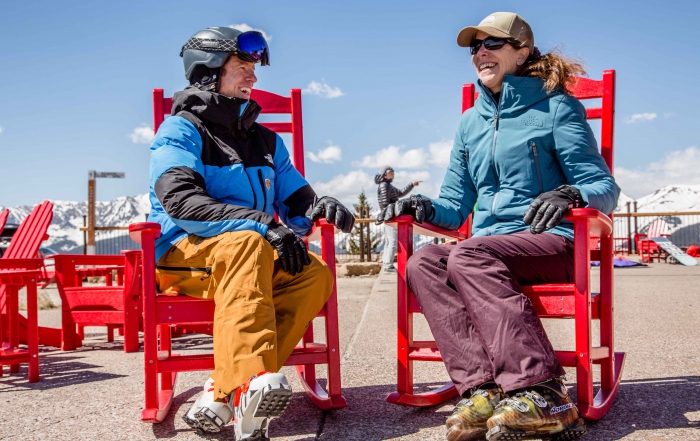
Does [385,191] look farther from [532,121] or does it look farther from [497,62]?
[532,121]

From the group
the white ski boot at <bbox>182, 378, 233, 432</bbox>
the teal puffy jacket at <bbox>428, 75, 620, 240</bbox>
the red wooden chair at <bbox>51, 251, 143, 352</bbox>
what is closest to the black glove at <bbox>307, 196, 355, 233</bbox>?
the teal puffy jacket at <bbox>428, 75, 620, 240</bbox>

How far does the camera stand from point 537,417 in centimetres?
196

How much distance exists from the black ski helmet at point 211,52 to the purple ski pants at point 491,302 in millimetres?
1209

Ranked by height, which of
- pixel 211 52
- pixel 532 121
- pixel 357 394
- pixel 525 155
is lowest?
pixel 357 394

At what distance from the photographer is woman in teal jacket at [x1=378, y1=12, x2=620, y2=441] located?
80.4 inches

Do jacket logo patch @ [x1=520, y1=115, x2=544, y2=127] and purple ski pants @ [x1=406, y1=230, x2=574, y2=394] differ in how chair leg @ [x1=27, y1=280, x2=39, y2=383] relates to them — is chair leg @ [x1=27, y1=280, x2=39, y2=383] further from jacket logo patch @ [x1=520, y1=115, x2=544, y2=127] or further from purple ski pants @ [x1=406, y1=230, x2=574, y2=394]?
jacket logo patch @ [x1=520, y1=115, x2=544, y2=127]

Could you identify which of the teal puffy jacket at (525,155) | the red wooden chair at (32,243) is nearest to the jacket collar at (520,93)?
the teal puffy jacket at (525,155)

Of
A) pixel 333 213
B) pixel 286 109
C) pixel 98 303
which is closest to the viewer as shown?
pixel 333 213

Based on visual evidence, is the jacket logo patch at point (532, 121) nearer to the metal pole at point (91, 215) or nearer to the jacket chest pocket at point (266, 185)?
the jacket chest pocket at point (266, 185)

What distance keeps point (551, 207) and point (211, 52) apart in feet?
5.29

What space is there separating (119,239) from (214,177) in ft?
56.3

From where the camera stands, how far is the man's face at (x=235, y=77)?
9.39 ft

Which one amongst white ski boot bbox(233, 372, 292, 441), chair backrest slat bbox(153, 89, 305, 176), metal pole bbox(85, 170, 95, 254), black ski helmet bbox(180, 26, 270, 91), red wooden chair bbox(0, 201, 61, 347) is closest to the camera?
white ski boot bbox(233, 372, 292, 441)

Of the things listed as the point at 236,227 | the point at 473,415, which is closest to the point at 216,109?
the point at 236,227
